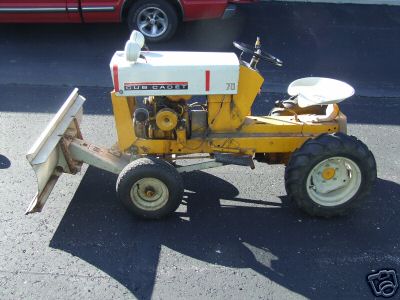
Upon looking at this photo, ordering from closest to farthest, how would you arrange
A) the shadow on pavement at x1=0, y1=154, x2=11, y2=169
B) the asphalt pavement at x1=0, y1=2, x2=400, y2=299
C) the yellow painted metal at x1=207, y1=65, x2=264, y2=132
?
the asphalt pavement at x1=0, y1=2, x2=400, y2=299, the yellow painted metal at x1=207, y1=65, x2=264, y2=132, the shadow on pavement at x1=0, y1=154, x2=11, y2=169

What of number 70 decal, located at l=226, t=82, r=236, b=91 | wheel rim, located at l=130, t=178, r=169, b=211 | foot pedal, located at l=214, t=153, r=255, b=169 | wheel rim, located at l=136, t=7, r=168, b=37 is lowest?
wheel rim, located at l=136, t=7, r=168, b=37

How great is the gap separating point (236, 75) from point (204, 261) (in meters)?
1.47

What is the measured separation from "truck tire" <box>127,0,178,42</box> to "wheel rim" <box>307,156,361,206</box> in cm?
458

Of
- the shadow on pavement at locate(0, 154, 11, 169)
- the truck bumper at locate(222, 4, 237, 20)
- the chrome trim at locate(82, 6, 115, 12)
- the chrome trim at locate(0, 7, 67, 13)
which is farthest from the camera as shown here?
the truck bumper at locate(222, 4, 237, 20)

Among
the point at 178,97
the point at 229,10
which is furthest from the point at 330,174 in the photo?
the point at 229,10

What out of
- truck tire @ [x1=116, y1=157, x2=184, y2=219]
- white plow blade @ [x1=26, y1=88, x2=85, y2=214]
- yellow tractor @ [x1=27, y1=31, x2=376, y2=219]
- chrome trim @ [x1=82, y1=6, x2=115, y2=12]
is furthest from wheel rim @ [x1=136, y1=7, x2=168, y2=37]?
truck tire @ [x1=116, y1=157, x2=184, y2=219]

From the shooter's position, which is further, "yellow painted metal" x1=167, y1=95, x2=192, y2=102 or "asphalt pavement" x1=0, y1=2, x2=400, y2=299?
"yellow painted metal" x1=167, y1=95, x2=192, y2=102

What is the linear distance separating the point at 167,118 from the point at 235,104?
573 mm

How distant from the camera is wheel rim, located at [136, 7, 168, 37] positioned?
8.33 m

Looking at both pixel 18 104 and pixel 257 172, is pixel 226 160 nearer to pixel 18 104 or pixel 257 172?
pixel 257 172

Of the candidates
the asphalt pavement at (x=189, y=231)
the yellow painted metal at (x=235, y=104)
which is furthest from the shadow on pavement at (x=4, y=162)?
the yellow painted metal at (x=235, y=104)

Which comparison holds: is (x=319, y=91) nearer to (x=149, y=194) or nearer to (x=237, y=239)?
(x=237, y=239)

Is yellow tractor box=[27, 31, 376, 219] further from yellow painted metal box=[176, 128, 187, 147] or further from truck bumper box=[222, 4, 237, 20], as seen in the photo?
truck bumper box=[222, 4, 237, 20]

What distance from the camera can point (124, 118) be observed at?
176 inches
